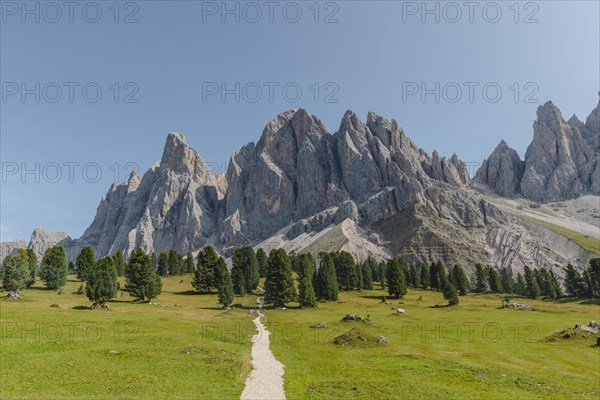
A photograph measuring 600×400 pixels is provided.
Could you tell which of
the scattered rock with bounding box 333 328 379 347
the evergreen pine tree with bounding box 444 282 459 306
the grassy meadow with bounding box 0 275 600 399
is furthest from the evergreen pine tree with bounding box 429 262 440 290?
the scattered rock with bounding box 333 328 379 347

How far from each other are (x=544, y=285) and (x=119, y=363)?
17754 cm

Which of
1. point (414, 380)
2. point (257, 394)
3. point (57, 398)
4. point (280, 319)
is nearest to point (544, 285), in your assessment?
point (280, 319)

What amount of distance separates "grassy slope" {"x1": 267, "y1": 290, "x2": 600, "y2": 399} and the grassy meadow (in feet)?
0.49

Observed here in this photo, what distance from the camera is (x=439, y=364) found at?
39.0m

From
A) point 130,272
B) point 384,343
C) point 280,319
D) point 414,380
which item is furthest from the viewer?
point 130,272

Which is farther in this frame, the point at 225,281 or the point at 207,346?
the point at 225,281

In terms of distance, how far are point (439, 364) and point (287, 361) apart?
16154 millimetres

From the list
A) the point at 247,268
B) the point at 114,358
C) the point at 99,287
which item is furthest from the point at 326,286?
the point at 114,358

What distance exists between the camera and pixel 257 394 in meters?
27.2

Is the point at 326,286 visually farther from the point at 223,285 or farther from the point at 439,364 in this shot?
the point at 439,364

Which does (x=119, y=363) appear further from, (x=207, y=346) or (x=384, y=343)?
(x=384, y=343)

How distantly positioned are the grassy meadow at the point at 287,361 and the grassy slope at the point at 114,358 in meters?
0.10

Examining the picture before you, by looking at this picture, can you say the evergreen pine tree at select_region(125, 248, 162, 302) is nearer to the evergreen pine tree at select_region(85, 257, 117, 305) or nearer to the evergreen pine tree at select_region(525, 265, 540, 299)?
the evergreen pine tree at select_region(85, 257, 117, 305)

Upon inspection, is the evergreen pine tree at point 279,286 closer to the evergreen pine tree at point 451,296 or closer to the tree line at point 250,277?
the tree line at point 250,277
